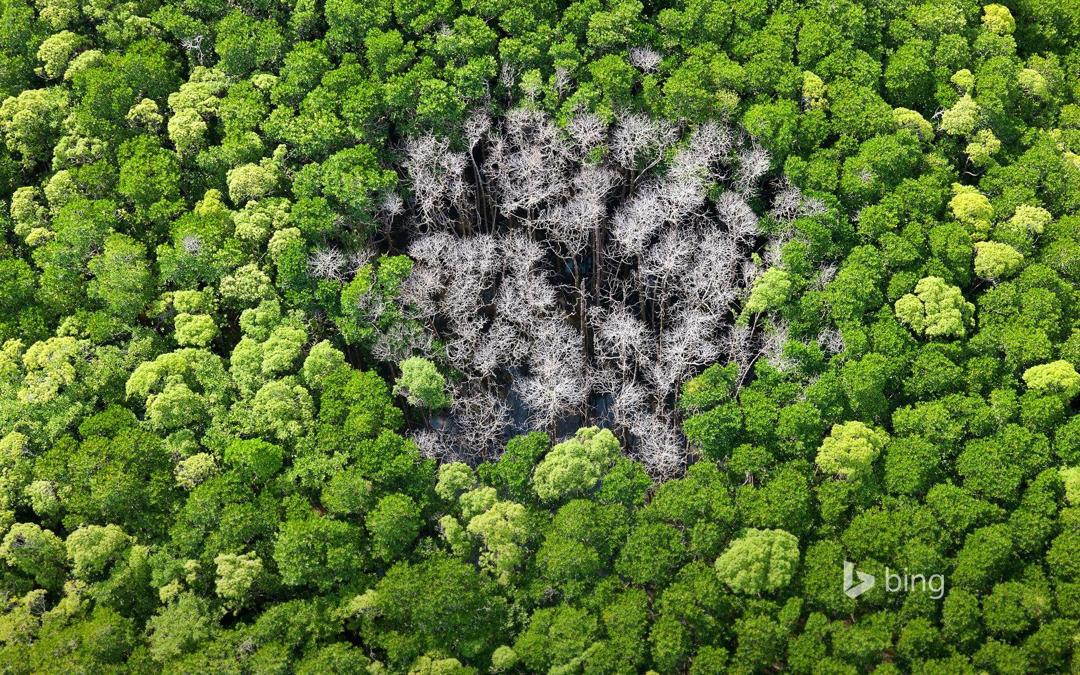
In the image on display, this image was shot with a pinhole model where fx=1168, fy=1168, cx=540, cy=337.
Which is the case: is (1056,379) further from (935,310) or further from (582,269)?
(582,269)

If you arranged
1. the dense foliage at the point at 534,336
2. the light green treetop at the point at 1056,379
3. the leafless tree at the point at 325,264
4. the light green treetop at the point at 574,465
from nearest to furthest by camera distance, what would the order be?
the dense foliage at the point at 534,336 < the light green treetop at the point at 574,465 < the light green treetop at the point at 1056,379 < the leafless tree at the point at 325,264

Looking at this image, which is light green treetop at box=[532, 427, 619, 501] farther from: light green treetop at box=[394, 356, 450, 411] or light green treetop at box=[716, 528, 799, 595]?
light green treetop at box=[716, 528, 799, 595]

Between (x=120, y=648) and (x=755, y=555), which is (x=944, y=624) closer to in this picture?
(x=755, y=555)

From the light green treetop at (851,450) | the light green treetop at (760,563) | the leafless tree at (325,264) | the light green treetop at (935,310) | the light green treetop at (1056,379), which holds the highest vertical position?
the leafless tree at (325,264)

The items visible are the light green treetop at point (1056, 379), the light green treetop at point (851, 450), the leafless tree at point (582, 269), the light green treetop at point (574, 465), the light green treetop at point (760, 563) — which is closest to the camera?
the light green treetop at point (760, 563)

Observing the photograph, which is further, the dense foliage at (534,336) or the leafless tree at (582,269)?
the leafless tree at (582,269)

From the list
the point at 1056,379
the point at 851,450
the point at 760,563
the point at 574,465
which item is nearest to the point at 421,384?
the point at 574,465

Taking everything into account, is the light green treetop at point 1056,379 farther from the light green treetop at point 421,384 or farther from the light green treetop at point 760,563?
the light green treetop at point 421,384

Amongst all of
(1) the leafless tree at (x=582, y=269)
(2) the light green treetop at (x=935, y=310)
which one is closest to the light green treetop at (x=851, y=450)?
(1) the leafless tree at (x=582, y=269)

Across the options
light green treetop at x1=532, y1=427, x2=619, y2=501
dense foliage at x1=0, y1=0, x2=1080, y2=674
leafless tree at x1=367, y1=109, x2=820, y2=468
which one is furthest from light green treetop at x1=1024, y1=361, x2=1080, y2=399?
light green treetop at x1=532, y1=427, x2=619, y2=501
